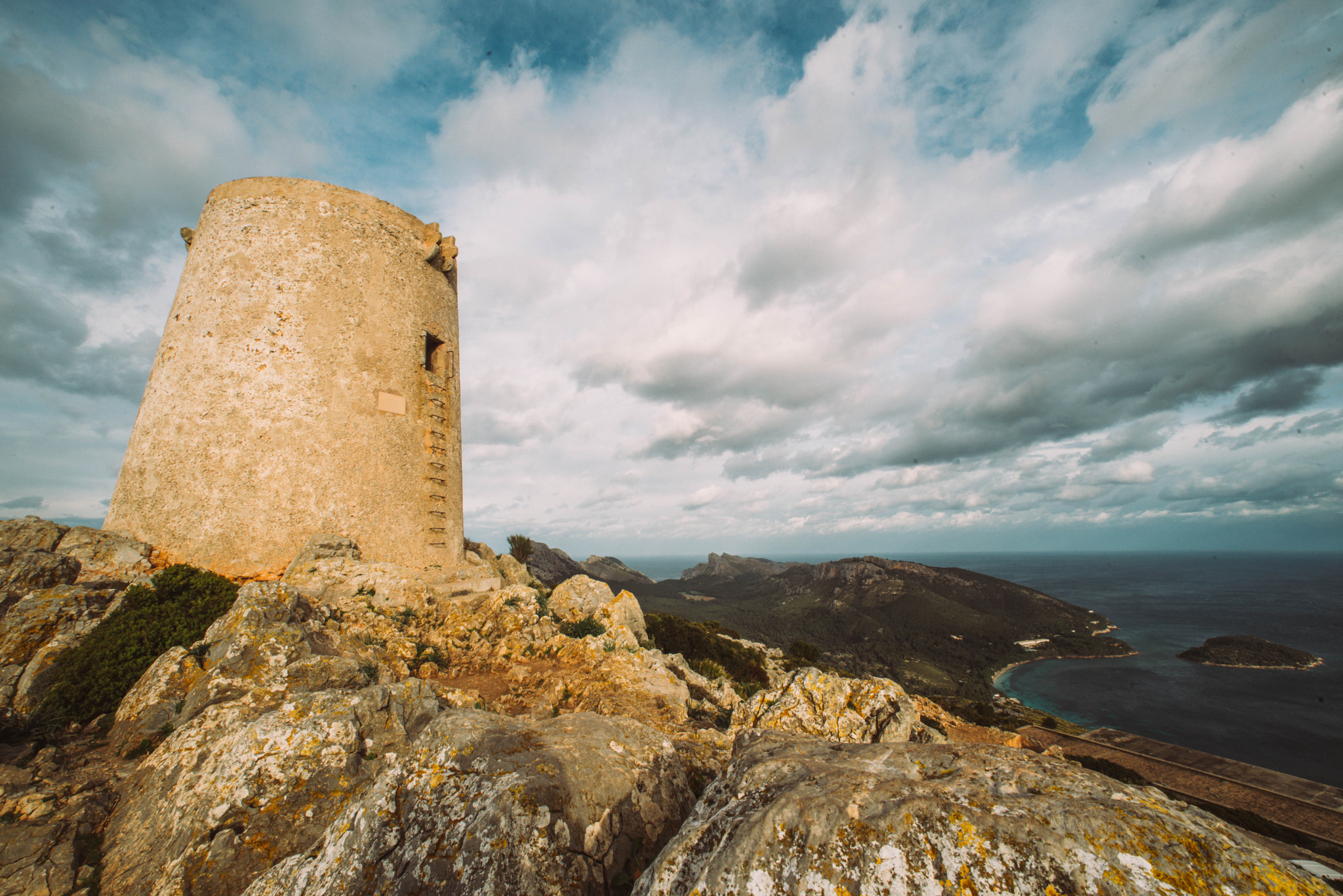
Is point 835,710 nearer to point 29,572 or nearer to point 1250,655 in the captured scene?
point 29,572

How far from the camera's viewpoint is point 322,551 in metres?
11.1

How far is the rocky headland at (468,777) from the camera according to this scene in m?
2.74

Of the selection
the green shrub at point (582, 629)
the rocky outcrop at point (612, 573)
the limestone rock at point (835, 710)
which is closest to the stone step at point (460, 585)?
the green shrub at point (582, 629)

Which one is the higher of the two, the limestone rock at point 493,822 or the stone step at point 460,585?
the stone step at point 460,585

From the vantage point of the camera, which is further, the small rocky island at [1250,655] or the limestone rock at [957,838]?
the small rocky island at [1250,655]

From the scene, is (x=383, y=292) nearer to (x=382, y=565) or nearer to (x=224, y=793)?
(x=382, y=565)

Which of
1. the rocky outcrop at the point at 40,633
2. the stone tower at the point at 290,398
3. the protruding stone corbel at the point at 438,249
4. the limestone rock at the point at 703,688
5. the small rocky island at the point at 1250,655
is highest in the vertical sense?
the protruding stone corbel at the point at 438,249

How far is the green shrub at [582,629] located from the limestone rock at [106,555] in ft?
26.6

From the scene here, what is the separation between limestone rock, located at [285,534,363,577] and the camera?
1072cm

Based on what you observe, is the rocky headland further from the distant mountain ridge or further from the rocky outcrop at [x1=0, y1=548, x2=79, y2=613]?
the distant mountain ridge

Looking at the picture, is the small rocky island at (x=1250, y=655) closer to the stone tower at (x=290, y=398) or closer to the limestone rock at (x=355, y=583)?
the limestone rock at (x=355, y=583)

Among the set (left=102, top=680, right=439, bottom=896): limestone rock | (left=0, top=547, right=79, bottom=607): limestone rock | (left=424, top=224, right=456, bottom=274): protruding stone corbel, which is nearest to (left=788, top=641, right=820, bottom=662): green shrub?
(left=424, top=224, right=456, bottom=274): protruding stone corbel

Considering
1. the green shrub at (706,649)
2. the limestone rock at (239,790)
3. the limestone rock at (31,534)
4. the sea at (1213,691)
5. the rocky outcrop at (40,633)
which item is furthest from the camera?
the sea at (1213,691)

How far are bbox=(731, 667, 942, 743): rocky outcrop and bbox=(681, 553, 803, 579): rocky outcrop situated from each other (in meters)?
171
